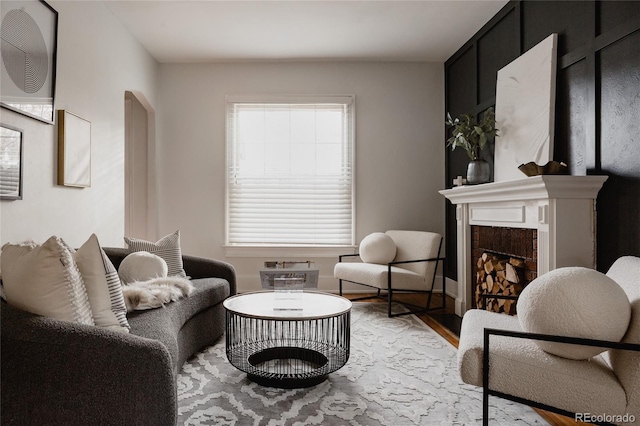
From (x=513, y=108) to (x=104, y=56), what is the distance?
11.7 ft

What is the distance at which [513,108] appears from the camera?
3.50m

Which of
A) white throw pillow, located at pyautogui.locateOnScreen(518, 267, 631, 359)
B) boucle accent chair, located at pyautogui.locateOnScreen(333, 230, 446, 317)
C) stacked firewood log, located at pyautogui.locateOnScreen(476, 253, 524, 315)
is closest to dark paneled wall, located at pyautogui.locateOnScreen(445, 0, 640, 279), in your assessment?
stacked firewood log, located at pyautogui.locateOnScreen(476, 253, 524, 315)

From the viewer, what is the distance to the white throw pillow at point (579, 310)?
5.06 ft

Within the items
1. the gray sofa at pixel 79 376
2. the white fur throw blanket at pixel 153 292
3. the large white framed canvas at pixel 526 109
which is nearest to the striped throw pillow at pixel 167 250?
the white fur throw blanket at pixel 153 292

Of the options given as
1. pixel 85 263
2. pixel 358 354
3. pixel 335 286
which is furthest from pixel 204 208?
pixel 85 263

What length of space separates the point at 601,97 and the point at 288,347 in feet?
8.26

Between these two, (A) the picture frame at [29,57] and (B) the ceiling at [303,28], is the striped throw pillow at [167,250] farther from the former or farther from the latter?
(B) the ceiling at [303,28]

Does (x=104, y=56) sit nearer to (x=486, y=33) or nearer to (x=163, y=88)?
(x=163, y=88)

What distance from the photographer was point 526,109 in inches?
130

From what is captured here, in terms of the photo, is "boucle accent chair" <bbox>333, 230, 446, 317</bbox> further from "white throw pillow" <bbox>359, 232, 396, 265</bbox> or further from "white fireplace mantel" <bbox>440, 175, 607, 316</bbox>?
"white fireplace mantel" <bbox>440, 175, 607, 316</bbox>

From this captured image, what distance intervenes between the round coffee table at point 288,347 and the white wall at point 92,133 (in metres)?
1.31

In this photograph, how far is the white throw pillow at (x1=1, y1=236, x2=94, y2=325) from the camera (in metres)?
1.49

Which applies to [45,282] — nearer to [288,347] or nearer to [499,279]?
[288,347]

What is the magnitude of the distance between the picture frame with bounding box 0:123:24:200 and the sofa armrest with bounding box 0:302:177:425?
49.2 inches
